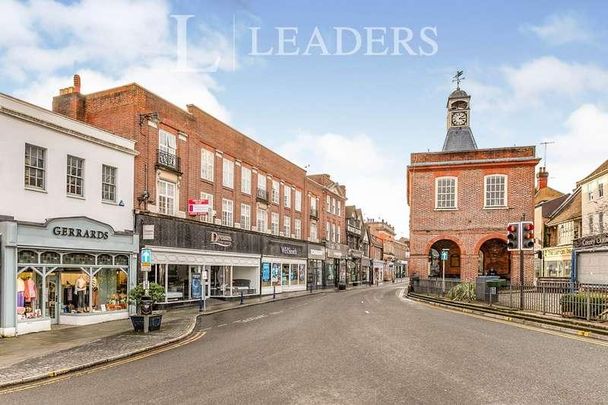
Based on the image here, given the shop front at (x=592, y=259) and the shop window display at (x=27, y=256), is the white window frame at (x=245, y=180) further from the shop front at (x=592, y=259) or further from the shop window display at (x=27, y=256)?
the shop front at (x=592, y=259)

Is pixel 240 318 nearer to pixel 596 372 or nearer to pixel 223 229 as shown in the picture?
pixel 223 229

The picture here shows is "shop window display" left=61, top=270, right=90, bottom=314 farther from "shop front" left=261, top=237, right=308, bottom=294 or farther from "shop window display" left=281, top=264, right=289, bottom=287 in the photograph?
"shop window display" left=281, top=264, right=289, bottom=287

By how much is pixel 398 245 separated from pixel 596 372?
101180 millimetres

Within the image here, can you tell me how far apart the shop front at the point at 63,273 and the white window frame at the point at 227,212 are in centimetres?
1076

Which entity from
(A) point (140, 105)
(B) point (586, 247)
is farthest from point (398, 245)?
(A) point (140, 105)

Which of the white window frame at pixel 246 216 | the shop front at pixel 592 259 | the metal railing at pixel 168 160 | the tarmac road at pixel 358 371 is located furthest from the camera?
the white window frame at pixel 246 216

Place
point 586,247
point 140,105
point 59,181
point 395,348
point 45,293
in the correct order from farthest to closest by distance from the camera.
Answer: point 586,247
point 140,105
point 59,181
point 45,293
point 395,348

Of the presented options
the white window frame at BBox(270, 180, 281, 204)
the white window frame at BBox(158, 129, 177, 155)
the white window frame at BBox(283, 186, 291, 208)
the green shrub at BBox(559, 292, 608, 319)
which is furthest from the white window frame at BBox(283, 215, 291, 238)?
the green shrub at BBox(559, 292, 608, 319)

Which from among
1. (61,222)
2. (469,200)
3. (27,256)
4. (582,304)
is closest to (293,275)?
(469,200)

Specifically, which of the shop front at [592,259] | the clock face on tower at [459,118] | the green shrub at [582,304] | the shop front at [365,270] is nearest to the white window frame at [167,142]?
the green shrub at [582,304]

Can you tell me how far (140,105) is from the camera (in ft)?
80.2

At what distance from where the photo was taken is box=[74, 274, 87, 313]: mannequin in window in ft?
62.1

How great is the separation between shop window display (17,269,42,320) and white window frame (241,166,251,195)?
19159 mm

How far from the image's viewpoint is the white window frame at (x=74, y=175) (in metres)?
19.0
